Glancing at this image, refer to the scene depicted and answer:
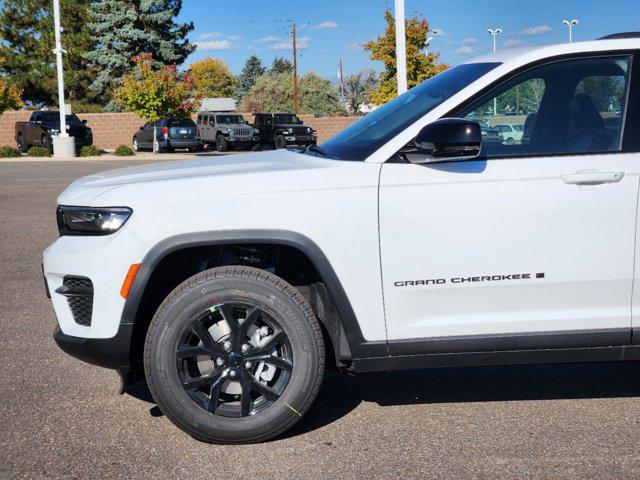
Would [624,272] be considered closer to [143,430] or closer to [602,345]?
[602,345]

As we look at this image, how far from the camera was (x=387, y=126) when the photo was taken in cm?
441

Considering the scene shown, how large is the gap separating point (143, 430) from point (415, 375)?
5.73 ft

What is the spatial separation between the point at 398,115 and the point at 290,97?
3002 inches

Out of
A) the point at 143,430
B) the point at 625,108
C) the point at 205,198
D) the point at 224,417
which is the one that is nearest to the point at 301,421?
the point at 224,417

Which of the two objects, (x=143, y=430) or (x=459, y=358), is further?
(x=143, y=430)

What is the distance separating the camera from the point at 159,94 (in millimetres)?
36281

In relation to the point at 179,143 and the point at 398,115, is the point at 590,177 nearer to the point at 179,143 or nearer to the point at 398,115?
the point at 398,115

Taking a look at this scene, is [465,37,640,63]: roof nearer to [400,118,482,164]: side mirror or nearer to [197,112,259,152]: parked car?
[400,118,482,164]: side mirror

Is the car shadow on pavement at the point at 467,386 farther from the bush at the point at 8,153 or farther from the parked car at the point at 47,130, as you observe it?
the parked car at the point at 47,130

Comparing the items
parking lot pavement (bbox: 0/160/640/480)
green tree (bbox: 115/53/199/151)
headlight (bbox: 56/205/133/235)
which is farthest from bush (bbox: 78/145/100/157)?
headlight (bbox: 56/205/133/235)

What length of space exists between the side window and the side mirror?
9.2 inches

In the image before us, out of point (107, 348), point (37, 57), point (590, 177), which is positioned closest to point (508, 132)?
point (590, 177)

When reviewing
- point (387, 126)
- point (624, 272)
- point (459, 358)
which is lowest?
point (459, 358)

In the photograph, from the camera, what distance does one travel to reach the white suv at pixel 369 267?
390cm
